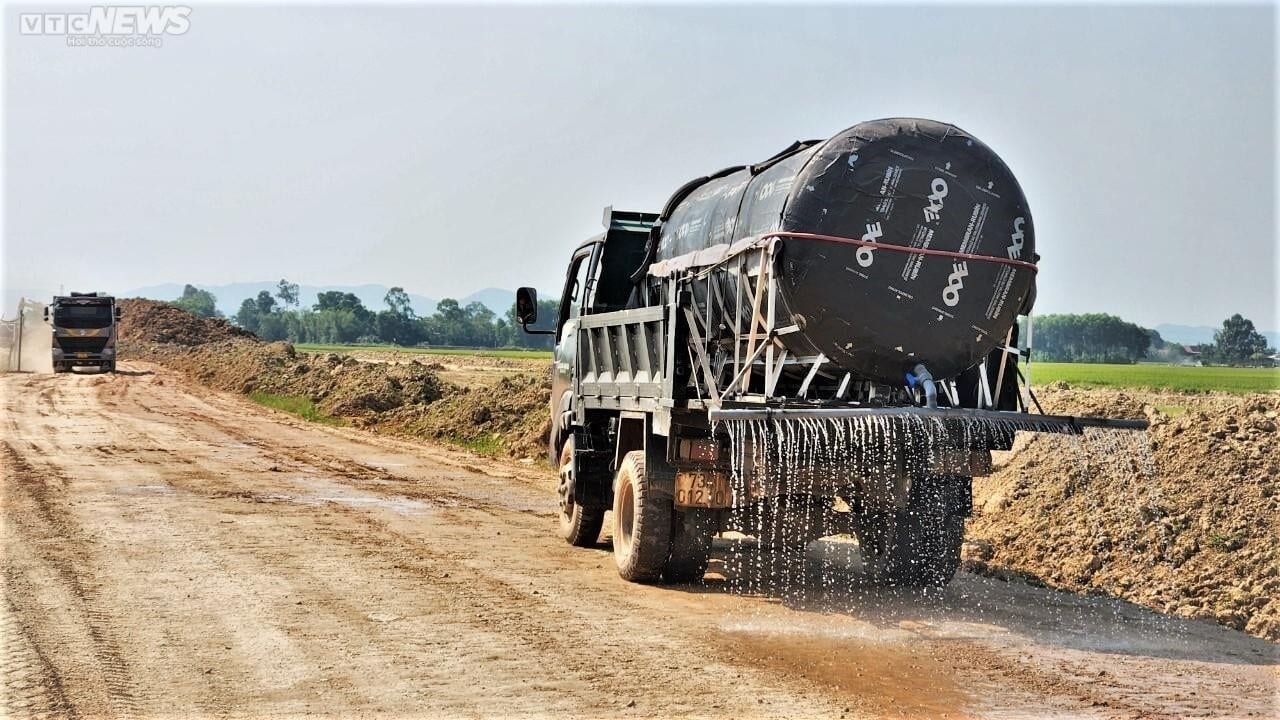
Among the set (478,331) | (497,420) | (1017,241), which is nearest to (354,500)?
(1017,241)

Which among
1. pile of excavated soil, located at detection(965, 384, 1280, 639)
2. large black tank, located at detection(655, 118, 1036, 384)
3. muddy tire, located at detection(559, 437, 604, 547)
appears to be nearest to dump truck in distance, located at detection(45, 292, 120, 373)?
muddy tire, located at detection(559, 437, 604, 547)

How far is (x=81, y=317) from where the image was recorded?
43.7 metres

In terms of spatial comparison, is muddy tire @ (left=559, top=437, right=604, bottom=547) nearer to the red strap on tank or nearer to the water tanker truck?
the water tanker truck

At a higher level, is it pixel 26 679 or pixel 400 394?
pixel 400 394

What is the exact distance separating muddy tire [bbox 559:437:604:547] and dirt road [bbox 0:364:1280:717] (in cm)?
18

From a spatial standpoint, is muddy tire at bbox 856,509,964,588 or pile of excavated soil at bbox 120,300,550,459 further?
pile of excavated soil at bbox 120,300,550,459

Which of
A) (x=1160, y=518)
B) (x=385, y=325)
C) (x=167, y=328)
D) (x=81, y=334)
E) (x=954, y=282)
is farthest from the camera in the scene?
(x=385, y=325)

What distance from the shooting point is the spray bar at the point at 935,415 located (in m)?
7.88

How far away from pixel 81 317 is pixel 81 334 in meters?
0.65

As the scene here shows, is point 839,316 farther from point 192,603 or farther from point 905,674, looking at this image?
point 192,603

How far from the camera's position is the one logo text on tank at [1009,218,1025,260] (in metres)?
8.48

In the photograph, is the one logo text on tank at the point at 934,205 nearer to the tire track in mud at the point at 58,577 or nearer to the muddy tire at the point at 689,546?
the muddy tire at the point at 689,546

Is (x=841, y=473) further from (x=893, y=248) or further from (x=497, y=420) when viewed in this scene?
(x=497, y=420)

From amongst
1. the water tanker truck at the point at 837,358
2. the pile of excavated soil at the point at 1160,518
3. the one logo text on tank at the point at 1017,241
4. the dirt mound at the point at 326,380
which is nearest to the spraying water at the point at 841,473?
the water tanker truck at the point at 837,358
